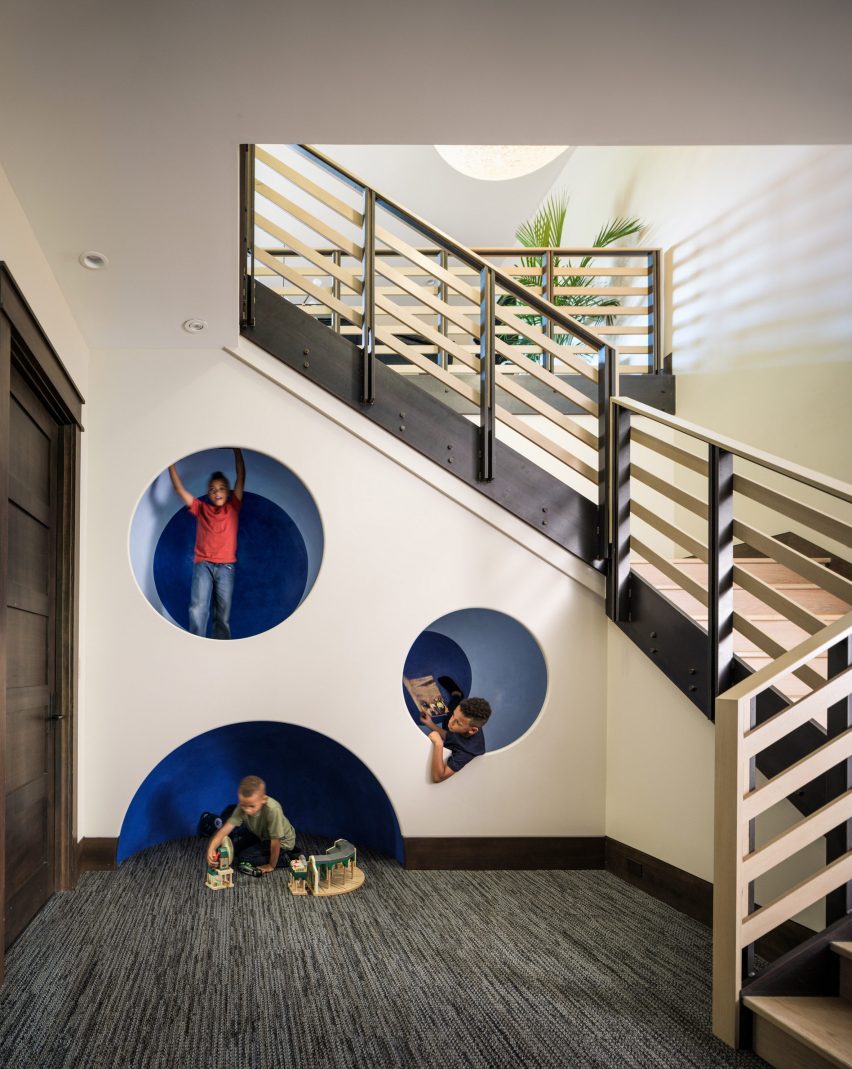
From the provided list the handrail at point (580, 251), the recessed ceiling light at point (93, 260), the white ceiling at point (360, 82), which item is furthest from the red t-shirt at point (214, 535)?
the handrail at point (580, 251)

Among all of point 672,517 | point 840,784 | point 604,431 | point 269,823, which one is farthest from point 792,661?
point 672,517

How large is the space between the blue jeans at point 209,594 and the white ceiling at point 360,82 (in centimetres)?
214

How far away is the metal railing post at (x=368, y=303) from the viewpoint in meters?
4.13

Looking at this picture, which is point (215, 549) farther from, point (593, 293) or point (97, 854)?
point (593, 293)

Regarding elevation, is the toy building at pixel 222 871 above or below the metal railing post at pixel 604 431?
below

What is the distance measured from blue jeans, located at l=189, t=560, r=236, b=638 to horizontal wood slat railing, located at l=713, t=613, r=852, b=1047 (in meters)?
3.04

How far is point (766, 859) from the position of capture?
7.79ft

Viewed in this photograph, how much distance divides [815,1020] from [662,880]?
1420mm

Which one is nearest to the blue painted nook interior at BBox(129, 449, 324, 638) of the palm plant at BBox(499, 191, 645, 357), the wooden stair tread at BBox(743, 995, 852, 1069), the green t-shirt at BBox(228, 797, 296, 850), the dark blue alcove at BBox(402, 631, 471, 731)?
the dark blue alcove at BBox(402, 631, 471, 731)

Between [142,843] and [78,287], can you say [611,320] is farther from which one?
[142,843]

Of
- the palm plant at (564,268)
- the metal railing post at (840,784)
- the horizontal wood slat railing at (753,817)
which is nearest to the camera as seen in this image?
the horizontal wood slat railing at (753,817)

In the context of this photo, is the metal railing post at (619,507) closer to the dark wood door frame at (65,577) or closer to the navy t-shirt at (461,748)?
the navy t-shirt at (461,748)

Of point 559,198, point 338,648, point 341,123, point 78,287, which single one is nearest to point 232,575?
point 338,648

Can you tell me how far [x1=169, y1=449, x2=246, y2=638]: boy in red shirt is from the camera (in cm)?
472
